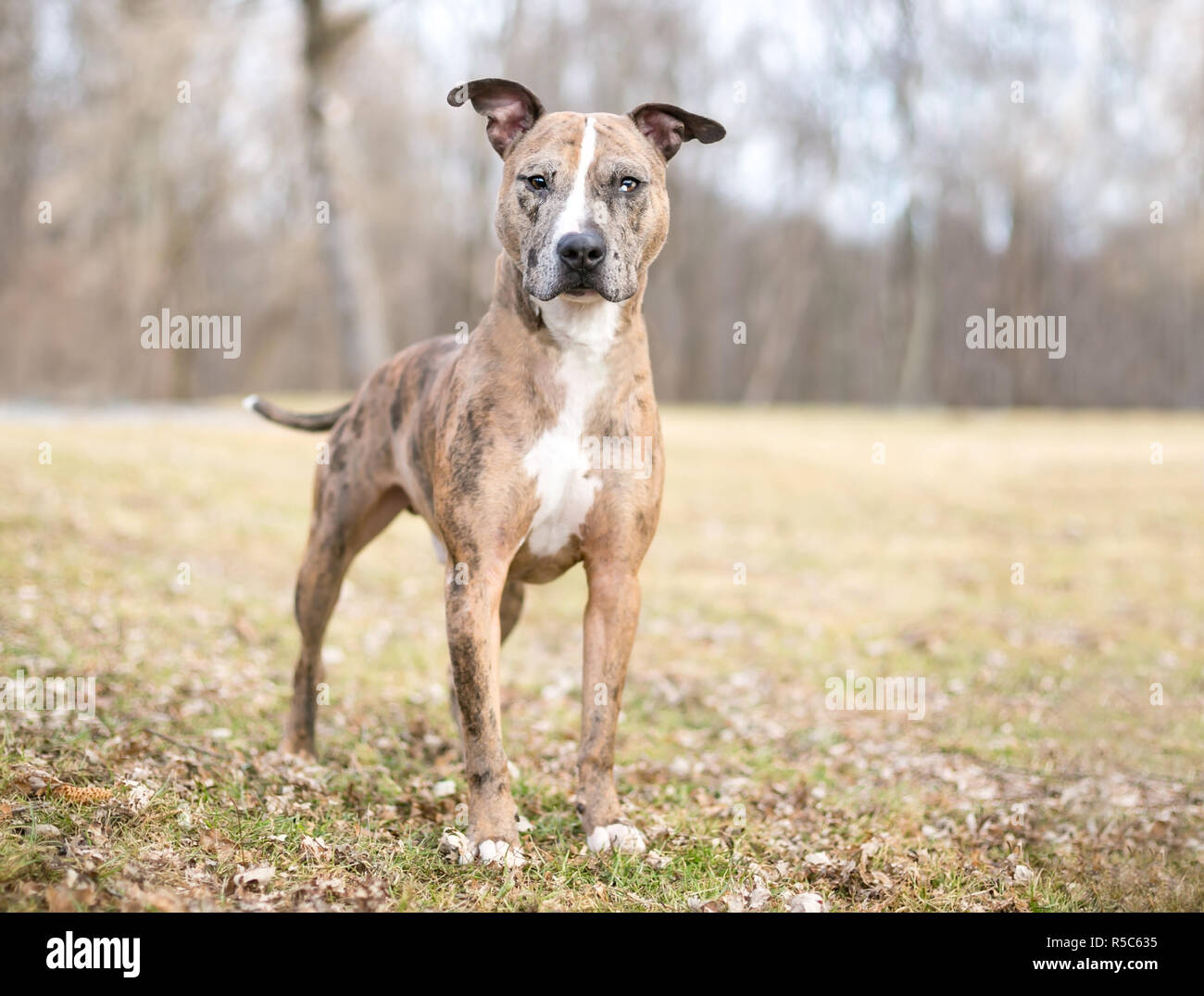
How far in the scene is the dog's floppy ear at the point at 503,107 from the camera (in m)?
3.94

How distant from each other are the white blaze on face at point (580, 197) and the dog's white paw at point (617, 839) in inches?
79.1

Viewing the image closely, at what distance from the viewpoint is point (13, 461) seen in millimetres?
10469

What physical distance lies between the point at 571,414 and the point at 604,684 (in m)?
0.96

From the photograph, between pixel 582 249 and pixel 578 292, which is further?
pixel 578 292

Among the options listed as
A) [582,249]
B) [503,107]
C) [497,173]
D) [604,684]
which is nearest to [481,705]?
[604,684]

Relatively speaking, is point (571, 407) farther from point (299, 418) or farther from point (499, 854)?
point (299, 418)

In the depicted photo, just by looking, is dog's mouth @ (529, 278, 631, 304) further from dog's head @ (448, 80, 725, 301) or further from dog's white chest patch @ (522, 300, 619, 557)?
dog's white chest patch @ (522, 300, 619, 557)

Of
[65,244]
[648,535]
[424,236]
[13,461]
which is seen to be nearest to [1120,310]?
[424,236]

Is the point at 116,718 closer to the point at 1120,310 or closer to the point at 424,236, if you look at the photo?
the point at 424,236

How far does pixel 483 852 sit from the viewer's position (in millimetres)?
3678

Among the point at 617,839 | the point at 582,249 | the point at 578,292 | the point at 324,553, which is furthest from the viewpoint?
the point at 324,553

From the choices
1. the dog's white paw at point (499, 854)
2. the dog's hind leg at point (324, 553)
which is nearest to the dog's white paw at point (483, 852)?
the dog's white paw at point (499, 854)

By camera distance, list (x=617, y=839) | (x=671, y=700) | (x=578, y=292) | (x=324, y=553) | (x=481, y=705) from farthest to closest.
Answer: (x=671, y=700) → (x=324, y=553) → (x=617, y=839) → (x=481, y=705) → (x=578, y=292)

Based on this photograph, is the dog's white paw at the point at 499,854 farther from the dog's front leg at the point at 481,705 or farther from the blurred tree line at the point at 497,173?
the blurred tree line at the point at 497,173
